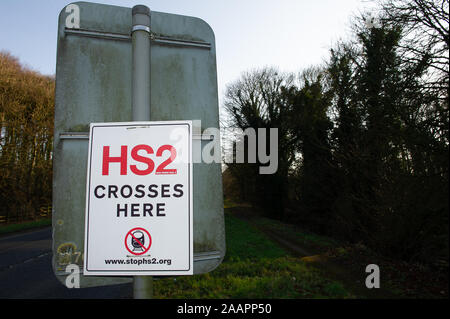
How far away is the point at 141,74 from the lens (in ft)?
4.24

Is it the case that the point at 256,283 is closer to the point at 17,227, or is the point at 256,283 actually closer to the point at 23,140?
the point at 17,227

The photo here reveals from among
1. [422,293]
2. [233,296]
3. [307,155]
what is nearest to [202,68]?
[233,296]

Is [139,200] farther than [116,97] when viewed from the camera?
No

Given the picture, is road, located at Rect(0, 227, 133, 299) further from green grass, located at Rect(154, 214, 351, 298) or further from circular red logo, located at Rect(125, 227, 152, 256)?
circular red logo, located at Rect(125, 227, 152, 256)

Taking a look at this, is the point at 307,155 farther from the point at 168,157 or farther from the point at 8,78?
the point at 8,78

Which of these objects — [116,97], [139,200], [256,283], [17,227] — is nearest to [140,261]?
[139,200]

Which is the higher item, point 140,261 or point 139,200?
point 139,200

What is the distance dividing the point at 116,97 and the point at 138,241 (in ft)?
2.53

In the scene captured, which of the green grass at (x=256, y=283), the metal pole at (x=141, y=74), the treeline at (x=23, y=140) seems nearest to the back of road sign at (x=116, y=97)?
the metal pole at (x=141, y=74)

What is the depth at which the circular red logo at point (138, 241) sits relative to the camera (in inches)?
47.8

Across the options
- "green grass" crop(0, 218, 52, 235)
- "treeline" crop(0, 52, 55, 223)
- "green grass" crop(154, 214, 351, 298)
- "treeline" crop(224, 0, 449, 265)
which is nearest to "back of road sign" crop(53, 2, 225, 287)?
"green grass" crop(154, 214, 351, 298)

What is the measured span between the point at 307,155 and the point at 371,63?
967 centimetres

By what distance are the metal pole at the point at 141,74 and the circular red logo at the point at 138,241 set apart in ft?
0.44

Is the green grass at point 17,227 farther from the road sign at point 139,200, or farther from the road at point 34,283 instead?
the road sign at point 139,200
